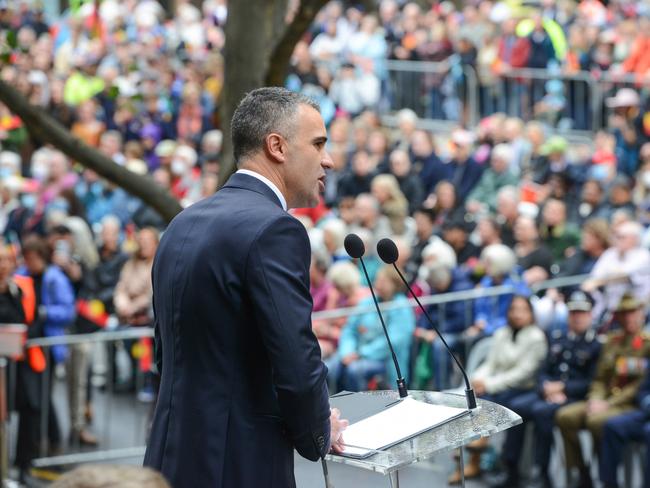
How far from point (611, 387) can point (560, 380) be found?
370 millimetres

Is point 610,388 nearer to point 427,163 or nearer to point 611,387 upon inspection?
point 611,387

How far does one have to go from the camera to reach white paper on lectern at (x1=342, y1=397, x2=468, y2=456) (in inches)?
126

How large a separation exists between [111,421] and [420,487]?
3.25 m

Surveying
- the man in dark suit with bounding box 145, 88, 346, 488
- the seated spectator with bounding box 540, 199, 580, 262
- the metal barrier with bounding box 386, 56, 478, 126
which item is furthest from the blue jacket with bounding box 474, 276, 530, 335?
the metal barrier with bounding box 386, 56, 478, 126

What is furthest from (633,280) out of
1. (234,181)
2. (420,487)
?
(234,181)

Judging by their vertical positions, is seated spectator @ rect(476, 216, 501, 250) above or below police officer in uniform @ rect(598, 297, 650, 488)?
above

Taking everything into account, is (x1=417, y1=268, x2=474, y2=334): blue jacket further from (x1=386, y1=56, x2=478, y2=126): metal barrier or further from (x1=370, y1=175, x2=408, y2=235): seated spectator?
(x1=386, y1=56, x2=478, y2=126): metal barrier

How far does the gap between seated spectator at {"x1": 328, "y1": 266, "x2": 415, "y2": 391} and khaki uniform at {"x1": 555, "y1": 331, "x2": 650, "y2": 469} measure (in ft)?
4.77

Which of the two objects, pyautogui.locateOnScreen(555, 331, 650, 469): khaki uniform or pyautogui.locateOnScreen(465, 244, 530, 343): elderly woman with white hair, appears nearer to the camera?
pyautogui.locateOnScreen(555, 331, 650, 469): khaki uniform

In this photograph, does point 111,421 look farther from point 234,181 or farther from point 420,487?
point 234,181

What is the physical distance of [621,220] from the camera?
33.1 feet

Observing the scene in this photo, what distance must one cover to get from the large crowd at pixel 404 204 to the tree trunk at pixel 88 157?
0.46 m

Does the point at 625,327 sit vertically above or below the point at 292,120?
below

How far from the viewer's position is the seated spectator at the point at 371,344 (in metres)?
9.52
